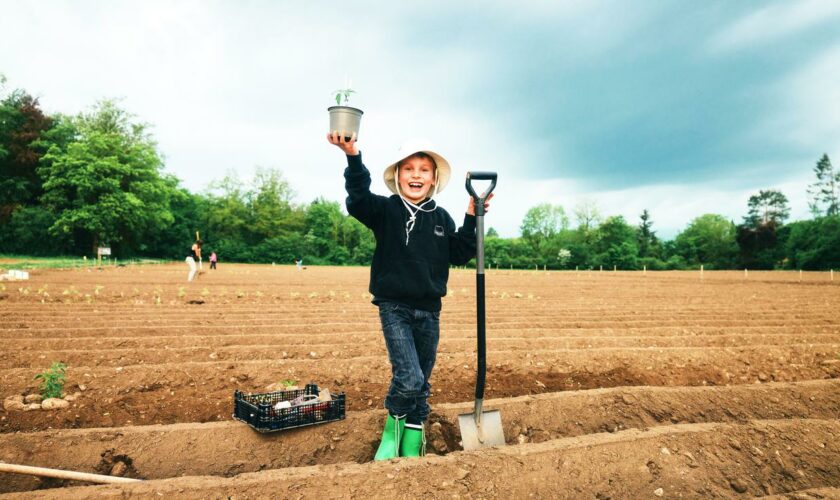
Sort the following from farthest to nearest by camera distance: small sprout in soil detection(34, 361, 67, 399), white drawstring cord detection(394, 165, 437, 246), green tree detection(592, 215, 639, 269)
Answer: green tree detection(592, 215, 639, 269) → small sprout in soil detection(34, 361, 67, 399) → white drawstring cord detection(394, 165, 437, 246)

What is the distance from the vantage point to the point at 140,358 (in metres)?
5.91

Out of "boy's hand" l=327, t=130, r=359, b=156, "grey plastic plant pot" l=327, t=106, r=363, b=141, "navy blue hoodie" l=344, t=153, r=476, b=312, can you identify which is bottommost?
"navy blue hoodie" l=344, t=153, r=476, b=312

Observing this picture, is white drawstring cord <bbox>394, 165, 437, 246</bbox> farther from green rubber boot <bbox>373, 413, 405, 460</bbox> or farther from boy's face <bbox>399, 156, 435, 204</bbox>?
green rubber boot <bbox>373, 413, 405, 460</bbox>

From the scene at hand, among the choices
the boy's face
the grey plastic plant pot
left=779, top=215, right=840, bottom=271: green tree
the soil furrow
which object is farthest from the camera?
left=779, top=215, right=840, bottom=271: green tree

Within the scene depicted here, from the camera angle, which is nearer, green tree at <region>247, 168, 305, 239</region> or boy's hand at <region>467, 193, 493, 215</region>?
boy's hand at <region>467, 193, 493, 215</region>

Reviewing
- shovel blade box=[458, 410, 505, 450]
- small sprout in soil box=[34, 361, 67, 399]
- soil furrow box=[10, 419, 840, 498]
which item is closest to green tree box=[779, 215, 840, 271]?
soil furrow box=[10, 419, 840, 498]

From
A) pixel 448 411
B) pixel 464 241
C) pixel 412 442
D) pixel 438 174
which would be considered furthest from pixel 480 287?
pixel 448 411

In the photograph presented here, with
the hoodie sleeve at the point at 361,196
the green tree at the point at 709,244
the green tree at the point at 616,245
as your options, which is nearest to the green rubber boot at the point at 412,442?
the hoodie sleeve at the point at 361,196

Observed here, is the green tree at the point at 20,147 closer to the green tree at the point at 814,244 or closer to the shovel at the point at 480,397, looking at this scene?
the shovel at the point at 480,397

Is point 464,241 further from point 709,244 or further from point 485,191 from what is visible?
point 709,244

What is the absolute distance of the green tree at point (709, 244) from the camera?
65625 millimetres

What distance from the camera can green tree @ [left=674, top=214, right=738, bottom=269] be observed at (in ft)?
215

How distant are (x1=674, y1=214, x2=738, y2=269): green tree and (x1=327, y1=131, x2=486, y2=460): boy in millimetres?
73447

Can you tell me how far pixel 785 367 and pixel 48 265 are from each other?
117 ft
